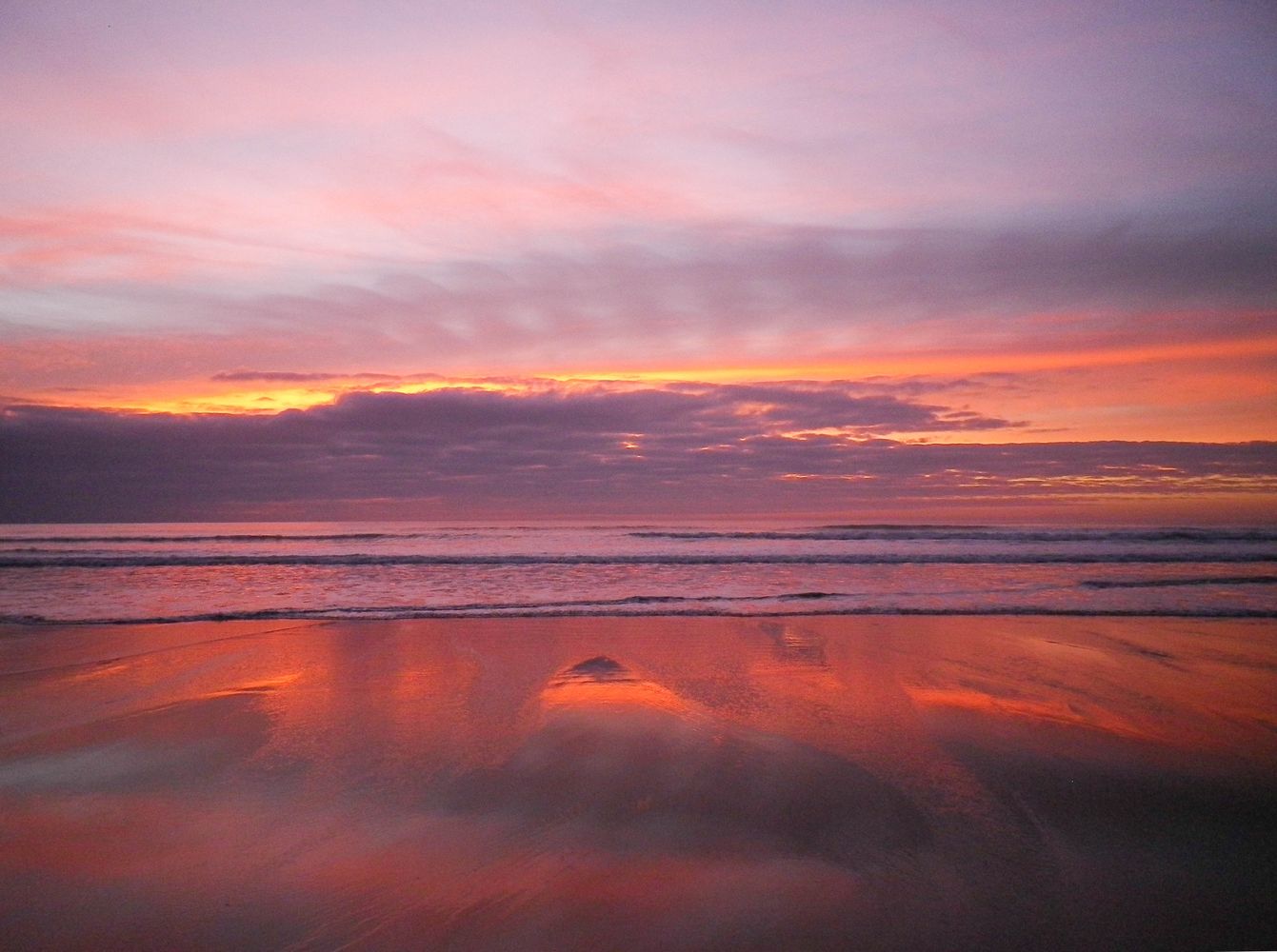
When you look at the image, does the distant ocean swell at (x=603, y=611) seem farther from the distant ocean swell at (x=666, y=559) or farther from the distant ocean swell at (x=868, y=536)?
the distant ocean swell at (x=868, y=536)

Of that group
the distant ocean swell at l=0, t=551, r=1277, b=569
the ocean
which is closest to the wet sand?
the ocean

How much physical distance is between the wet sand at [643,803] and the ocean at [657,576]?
4.28 m

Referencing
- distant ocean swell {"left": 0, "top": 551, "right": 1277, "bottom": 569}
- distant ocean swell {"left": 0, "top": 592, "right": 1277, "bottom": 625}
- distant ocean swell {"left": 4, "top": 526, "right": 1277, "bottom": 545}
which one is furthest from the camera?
distant ocean swell {"left": 4, "top": 526, "right": 1277, "bottom": 545}

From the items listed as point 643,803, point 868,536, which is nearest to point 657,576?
point 643,803

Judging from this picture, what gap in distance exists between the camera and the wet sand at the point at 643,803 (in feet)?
11.6

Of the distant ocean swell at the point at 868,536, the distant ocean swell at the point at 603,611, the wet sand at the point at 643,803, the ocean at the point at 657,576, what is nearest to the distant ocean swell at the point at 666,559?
the ocean at the point at 657,576

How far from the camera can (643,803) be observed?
15.9 feet

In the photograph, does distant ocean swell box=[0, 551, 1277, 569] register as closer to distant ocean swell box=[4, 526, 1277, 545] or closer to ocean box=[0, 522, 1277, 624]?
ocean box=[0, 522, 1277, 624]

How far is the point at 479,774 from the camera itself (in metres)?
5.25

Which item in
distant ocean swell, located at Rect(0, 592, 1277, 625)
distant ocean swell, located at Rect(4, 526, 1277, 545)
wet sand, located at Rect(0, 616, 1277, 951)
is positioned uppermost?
wet sand, located at Rect(0, 616, 1277, 951)

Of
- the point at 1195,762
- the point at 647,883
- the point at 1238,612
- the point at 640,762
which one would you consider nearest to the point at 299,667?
the point at 640,762

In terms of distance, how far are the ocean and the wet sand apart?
4.28 metres

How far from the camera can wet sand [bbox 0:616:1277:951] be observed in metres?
3.54

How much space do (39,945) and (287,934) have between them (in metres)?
1.12
